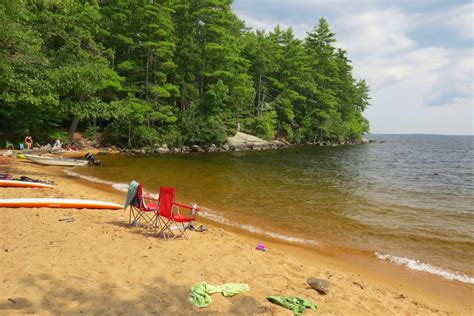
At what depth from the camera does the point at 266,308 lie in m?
4.68

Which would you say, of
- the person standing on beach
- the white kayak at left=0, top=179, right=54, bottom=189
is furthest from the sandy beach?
the person standing on beach

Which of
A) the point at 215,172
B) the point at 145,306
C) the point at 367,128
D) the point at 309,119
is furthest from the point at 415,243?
the point at 367,128

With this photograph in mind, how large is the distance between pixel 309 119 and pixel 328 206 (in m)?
43.2

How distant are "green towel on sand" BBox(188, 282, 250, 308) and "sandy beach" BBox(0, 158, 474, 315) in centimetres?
10

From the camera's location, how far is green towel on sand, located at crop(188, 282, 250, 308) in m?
4.65

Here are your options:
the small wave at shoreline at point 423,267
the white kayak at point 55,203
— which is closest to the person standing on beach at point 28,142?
the white kayak at point 55,203

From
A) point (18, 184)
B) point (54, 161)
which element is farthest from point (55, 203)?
point (54, 161)

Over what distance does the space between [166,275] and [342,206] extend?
9.71m

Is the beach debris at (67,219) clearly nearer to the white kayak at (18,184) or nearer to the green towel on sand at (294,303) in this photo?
the white kayak at (18,184)

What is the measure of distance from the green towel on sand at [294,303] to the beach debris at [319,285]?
2.37 feet

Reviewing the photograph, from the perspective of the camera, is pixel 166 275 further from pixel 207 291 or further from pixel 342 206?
pixel 342 206

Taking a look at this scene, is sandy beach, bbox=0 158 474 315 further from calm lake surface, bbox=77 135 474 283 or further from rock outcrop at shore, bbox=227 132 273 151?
rock outcrop at shore, bbox=227 132 273 151

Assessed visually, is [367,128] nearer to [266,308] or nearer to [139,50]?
[139,50]

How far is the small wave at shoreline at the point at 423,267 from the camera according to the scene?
23.9 ft
